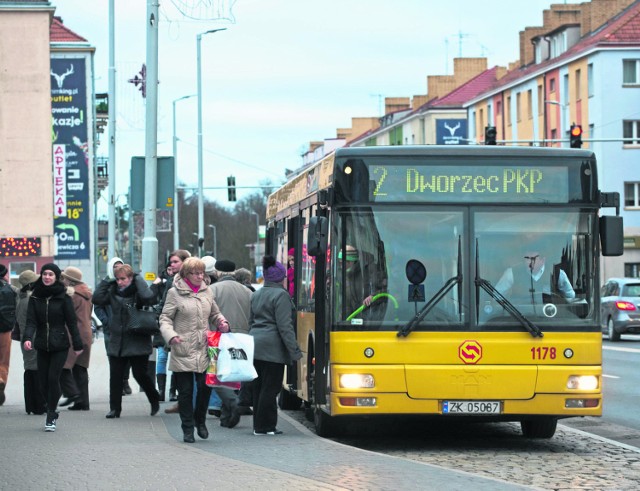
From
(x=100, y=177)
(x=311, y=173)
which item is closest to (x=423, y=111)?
(x=100, y=177)

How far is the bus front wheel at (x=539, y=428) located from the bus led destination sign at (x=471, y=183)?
7.32 feet

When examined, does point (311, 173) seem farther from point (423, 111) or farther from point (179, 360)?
point (423, 111)

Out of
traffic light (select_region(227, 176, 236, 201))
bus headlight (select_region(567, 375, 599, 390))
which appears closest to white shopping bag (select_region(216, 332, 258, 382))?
bus headlight (select_region(567, 375, 599, 390))

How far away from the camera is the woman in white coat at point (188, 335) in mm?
12758

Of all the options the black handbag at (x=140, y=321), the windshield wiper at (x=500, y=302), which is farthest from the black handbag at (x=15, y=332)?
the windshield wiper at (x=500, y=302)

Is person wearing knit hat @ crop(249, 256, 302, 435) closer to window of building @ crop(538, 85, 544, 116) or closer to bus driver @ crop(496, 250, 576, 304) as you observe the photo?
bus driver @ crop(496, 250, 576, 304)

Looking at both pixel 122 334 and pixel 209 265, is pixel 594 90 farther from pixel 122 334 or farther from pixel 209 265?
pixel 122 334

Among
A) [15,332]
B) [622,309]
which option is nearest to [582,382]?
[15,332]

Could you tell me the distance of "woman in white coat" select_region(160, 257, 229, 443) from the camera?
502 inches

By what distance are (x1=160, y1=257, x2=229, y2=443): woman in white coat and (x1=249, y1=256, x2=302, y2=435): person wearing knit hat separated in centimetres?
93

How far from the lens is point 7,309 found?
17.3 meters

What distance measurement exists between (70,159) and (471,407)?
49682 mm

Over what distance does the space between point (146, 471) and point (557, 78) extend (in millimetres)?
69494

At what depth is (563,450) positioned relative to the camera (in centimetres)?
1311
